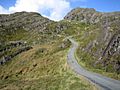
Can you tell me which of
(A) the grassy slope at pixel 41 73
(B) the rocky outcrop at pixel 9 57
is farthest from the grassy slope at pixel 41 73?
(B) the rocky outcrop at pixel 9 57

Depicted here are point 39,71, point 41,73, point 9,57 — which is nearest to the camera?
point 41,73

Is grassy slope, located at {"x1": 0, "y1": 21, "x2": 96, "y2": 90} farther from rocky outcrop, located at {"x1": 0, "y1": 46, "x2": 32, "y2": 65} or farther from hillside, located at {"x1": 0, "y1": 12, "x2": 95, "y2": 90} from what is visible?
rocky outcrop, located at {"x1": 0, "y1": 46, "x2": 32, "y2": 65}

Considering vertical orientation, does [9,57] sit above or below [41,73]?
above

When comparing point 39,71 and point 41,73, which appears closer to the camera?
point 41,73

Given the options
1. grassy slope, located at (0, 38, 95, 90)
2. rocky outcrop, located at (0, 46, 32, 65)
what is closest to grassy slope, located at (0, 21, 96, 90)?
grassy slope, located at (0, 38, 95, 90)

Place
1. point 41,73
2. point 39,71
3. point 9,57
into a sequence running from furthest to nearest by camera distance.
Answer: point 9,57 < point 39,71 < point 41,73

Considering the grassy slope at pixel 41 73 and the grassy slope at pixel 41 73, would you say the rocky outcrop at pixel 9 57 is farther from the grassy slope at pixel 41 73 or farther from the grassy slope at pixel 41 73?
the grassy slope at pixel 41 73

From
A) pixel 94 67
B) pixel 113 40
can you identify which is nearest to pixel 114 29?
pixel 113 40

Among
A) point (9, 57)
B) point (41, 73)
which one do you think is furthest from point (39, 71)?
point (9, 57)

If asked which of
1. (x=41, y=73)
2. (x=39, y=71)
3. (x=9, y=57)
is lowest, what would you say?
(x=41, y=73)

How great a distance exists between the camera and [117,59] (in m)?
54.0

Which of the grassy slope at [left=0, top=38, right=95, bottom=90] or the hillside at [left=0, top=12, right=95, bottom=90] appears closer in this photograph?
the grassy slope at [left=0, top=38, right=95, bottom=90]

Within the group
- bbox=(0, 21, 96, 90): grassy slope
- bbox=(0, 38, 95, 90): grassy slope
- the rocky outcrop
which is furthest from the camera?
the rocky outcrop

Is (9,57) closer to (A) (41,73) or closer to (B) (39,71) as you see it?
(B) (39,71)
